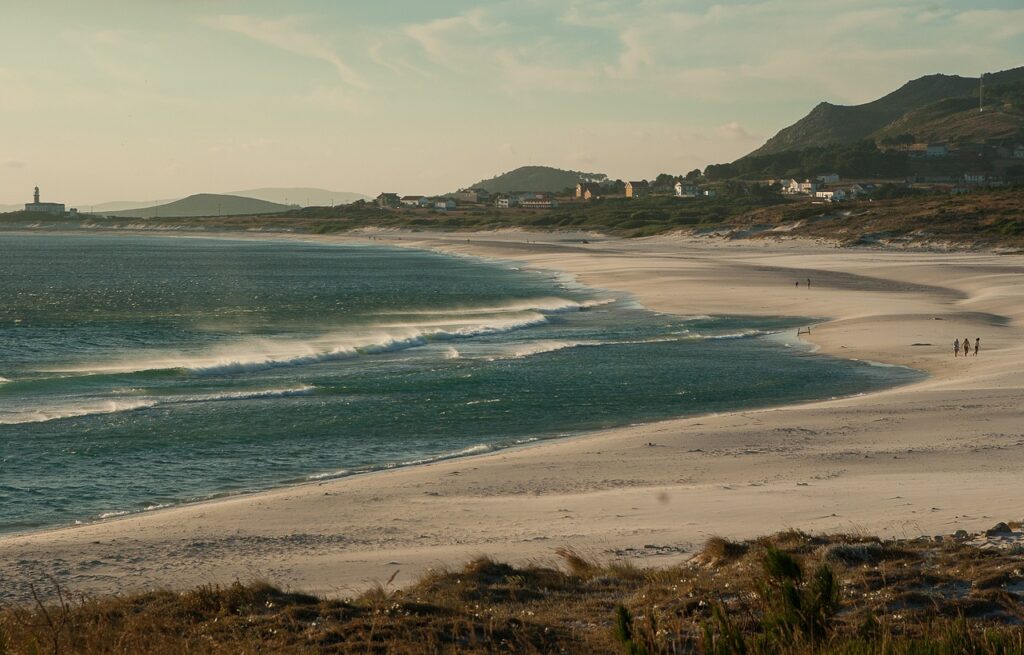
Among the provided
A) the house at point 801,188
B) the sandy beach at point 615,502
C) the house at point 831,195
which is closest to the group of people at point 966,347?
the sandy beach at point 615,502

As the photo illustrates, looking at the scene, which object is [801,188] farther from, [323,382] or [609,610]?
[609,610]

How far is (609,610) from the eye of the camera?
10.4 m

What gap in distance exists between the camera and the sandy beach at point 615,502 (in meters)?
14.1

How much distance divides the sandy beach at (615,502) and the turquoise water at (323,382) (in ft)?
7.24

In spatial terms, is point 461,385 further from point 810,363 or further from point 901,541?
point 901,541

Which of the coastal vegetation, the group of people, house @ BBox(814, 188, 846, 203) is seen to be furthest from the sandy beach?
house @ BBox(814, 188, 846, 203)

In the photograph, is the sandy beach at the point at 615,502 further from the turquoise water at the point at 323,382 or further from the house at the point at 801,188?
the house at the point at 801,188

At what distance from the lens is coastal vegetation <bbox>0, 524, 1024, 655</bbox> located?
793 cm

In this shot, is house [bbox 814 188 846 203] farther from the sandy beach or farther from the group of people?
the sandy beach

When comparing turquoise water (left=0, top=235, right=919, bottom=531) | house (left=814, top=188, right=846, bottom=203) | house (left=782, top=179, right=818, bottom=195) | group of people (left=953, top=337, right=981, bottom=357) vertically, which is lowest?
turquoise water (left=0, top=235, right=919, bottom=531)

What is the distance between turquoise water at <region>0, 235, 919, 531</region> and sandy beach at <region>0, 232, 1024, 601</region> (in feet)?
7.24

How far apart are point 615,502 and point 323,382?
17.7m

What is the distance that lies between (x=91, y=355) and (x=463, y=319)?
19393 mm

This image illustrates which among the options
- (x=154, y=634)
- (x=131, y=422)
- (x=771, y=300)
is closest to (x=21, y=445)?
(x=131, y=422)
